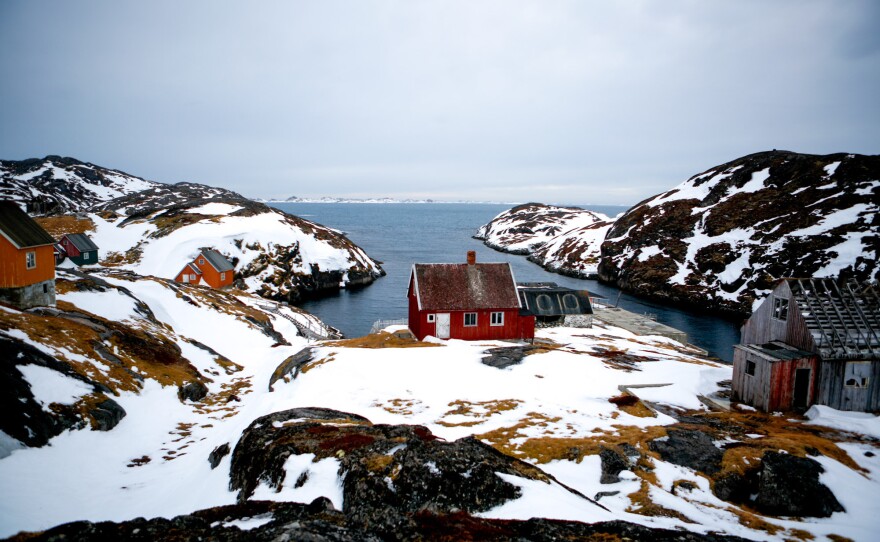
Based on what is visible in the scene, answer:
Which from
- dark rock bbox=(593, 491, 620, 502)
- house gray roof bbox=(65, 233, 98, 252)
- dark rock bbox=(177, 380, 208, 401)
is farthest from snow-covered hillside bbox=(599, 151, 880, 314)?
house gray roof bbox=(65, 233, 98, 252)

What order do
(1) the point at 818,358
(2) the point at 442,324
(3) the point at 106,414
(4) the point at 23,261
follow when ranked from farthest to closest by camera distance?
(2) the point at 442,324 < (4) the point at 23,261 < (1) the point at 818,358 < (3) the point at 106,414

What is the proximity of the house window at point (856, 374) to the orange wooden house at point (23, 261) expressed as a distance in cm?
5337

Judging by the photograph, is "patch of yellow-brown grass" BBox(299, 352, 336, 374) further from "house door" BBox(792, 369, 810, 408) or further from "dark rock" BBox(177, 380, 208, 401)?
"house door" BBox(792, 369, 810, 408)

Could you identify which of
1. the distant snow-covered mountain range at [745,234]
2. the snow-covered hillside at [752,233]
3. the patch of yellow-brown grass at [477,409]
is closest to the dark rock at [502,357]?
the patch of yellow-brown grass at [477,409]

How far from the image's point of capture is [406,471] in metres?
13.0

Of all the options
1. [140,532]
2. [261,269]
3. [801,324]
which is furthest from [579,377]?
[261,269]

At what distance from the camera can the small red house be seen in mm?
44844

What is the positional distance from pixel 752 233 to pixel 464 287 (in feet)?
269

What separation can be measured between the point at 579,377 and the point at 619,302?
219 ft

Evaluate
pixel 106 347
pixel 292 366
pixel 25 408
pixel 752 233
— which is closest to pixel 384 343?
pixel 292 366

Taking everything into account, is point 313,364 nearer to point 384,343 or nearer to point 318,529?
point 384,343

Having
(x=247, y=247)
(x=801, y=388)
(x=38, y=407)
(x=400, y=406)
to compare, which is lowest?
(x=400, y=406)

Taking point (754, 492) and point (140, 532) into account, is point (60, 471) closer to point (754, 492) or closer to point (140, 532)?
point (140, 532)

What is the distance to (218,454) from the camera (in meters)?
18.9
